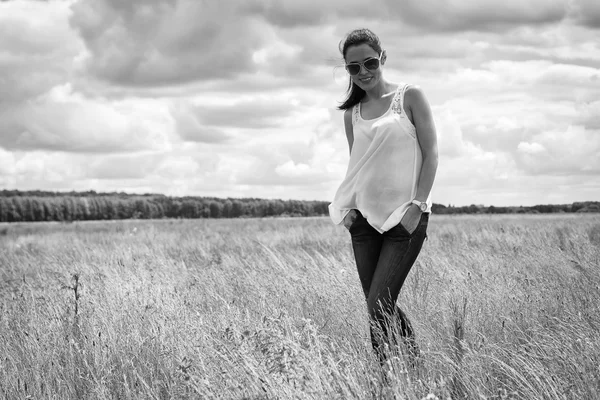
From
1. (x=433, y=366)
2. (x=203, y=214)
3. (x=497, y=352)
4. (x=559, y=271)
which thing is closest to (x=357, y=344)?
(x=433, y=366)

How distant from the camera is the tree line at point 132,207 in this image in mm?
137000

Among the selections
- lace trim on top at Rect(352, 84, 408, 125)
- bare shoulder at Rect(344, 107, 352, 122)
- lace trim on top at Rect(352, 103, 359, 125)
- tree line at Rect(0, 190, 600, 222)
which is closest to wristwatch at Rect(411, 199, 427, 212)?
lace trim on top at Rect(352, 84, 408, 125)

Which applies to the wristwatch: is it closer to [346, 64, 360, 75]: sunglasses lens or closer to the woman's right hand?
the woman's right hand

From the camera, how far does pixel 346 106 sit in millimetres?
3711

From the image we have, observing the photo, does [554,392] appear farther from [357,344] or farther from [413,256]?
[357,344]

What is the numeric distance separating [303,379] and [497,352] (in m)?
1.73

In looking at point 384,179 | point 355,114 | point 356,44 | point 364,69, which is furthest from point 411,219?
point 356,44

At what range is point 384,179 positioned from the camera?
3.38 metres

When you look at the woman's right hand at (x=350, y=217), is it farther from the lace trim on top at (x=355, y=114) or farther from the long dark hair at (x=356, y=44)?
the long dark hair at (x=356, y=44)

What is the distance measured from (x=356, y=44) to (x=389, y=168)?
74cm

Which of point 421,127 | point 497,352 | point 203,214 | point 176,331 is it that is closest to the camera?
point 421,127

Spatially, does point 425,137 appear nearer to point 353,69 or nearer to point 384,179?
point 384,179

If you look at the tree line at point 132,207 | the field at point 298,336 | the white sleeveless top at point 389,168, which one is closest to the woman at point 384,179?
the white sleeveless top at point 389,168

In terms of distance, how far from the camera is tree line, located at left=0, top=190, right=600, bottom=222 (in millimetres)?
137000
